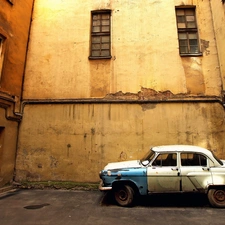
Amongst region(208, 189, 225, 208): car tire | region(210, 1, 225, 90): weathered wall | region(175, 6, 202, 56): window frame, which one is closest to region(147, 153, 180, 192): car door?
region(208, 189, 225, 208): car tire

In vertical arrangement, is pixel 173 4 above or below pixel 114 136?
above

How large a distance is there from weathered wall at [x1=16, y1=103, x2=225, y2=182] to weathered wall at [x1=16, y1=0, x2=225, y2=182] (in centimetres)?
4

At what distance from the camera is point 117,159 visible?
22.4 feet

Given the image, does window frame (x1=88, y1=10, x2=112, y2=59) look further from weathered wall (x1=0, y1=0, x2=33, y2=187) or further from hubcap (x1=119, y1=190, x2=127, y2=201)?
hubcap (x1=119, y1=190, x2=127, y2=201)

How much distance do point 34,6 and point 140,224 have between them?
10093 millimetres

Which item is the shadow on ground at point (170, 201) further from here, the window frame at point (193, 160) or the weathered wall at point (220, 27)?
the weathered wall at point (220, 27)

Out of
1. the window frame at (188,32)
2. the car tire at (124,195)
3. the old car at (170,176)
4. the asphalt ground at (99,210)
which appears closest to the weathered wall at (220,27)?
the window frame at (188,32)

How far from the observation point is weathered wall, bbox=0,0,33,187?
6.55 metres

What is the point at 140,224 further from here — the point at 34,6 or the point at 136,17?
the point at 34,6

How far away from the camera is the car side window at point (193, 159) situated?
16.1ft

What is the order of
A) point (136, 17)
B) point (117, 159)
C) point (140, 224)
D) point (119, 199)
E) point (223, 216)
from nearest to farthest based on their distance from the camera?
1. point (140, 224)
2. point (223, 216)
3. point (119, 199)
4. point (117, 159)
5. point (136, 17)

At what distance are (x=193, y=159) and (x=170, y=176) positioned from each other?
845 mm

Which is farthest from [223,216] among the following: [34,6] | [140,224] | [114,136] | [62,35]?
[34,6]

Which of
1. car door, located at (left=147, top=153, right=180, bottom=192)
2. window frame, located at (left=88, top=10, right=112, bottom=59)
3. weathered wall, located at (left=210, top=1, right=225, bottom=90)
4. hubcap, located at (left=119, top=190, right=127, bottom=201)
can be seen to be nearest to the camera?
car door, located at (left=147, top=153, right=180, bottom=192)
